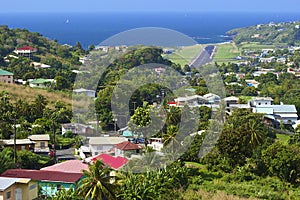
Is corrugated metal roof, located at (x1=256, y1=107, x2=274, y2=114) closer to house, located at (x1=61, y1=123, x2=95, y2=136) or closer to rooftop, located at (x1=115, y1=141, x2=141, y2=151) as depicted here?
house, located at (x1=61, y1=123, x2=95, y2=136)

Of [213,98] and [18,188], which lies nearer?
[18,188]

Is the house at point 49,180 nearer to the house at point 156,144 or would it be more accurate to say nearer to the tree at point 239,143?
the house at point 156,144

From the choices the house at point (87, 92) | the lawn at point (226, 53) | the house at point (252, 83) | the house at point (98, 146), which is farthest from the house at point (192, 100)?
the lawn at point (226, 53)

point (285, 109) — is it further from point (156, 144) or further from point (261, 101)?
point (156, 144)

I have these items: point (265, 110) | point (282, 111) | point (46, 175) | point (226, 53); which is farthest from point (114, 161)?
point (226, 53)

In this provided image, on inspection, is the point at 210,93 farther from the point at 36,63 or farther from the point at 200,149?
the point at 36,63

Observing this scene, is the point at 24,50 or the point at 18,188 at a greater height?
the point at 24,50
